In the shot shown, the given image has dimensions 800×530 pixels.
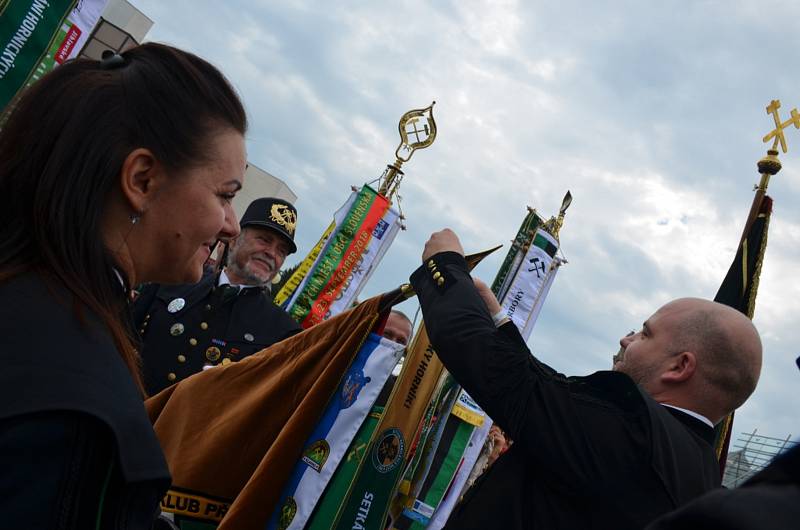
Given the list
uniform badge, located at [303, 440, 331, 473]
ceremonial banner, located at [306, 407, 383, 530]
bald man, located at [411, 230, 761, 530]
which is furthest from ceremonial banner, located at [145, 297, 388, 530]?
bald man, located at [411, 230, 761, 530]

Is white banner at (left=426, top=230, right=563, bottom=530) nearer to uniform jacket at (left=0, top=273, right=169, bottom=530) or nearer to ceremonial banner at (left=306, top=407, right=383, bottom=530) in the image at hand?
ceremonial banner at (left=306, top=407, right=383, bottom=530)

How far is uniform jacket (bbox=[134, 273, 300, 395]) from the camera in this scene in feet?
13.4

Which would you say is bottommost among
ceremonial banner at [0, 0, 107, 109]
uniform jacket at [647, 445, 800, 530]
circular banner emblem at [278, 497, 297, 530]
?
circular banner emblem at [278, 497, 297, 530]

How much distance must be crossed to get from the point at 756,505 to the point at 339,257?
6.27m

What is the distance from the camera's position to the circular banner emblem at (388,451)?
9.09 ft

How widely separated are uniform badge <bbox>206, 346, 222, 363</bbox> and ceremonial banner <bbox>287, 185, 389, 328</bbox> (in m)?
2.26

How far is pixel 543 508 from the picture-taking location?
2.16 metres

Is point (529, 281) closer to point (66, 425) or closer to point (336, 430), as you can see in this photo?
point (336, 430)

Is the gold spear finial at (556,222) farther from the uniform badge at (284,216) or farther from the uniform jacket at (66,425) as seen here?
the uniform jacket at (66,425)

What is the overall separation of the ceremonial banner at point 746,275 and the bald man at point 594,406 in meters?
1.67

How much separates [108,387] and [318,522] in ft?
6.09

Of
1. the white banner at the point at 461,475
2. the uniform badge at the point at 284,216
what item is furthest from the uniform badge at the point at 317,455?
the uniform badge at the point at 284,216

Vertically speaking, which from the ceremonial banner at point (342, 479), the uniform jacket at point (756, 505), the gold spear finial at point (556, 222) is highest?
the gold spear finial at point (556, 222)

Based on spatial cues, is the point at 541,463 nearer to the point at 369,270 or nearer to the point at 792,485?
the point at 792,485
